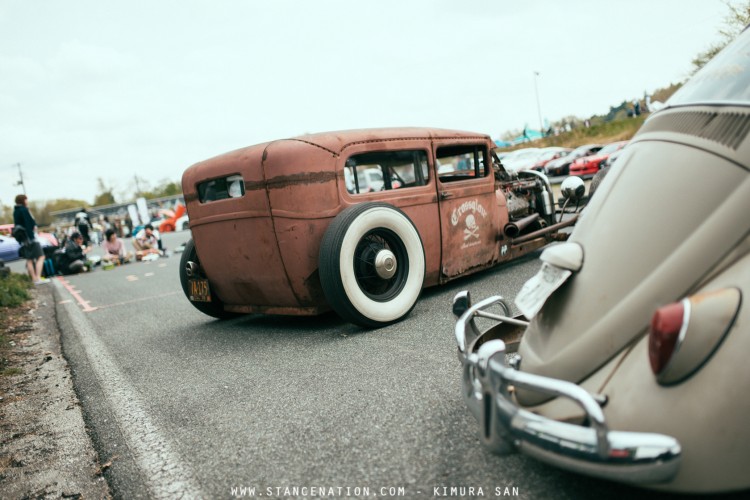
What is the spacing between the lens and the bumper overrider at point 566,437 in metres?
1.31

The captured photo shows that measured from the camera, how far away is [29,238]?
406 inches

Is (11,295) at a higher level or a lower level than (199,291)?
lower

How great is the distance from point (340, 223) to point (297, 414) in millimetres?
1499

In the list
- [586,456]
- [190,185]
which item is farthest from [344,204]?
[586,456]

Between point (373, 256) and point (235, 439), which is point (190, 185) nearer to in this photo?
point (373, 256)

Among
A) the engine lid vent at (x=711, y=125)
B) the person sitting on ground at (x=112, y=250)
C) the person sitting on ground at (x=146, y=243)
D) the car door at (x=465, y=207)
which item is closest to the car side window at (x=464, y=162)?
the car door at (x=465, y=207)

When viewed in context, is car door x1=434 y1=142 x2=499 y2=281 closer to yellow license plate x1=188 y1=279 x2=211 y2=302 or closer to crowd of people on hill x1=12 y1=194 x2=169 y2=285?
yellow license plate x1=188 y1=279 x2=211 y2=302

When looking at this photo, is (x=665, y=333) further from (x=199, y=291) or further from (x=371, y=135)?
(x=199, y=291)

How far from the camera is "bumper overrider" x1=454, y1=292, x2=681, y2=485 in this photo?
1.31 meters

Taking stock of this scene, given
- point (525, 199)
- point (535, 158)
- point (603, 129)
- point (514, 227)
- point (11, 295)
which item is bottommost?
point (11, 295)

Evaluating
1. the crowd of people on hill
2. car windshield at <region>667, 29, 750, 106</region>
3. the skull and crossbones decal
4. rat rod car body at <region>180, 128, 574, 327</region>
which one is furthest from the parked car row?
car windshield at <region>667, 29, 750, 106</region>

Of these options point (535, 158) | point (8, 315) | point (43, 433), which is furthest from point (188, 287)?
point (535, 158)

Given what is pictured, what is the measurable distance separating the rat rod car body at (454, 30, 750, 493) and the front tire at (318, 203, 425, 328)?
1.66 metres

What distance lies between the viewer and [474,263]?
16.5ft
